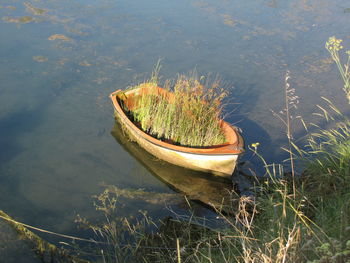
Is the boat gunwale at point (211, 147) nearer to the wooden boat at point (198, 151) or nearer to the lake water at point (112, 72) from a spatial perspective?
the wooden boat at point (198, 151)

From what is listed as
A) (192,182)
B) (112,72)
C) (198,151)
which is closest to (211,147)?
(198,151)

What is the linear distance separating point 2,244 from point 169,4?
9.98 m

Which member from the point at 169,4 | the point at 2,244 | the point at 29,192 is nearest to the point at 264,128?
the point at 29,192

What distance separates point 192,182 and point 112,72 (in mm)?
3804

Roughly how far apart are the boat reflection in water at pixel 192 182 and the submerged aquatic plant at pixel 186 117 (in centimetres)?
41

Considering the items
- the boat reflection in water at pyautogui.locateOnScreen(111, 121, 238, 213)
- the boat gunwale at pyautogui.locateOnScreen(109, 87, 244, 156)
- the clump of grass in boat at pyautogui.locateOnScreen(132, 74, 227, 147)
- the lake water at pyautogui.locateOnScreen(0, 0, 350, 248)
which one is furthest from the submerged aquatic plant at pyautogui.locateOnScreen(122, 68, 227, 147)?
the lake water at pyautogui.locateOnScreen(0, 0, 350, 248)

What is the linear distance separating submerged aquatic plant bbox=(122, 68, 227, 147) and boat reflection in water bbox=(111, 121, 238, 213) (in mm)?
411

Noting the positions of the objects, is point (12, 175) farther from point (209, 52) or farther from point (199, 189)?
point (209, 52)

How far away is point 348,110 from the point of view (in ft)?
27.4

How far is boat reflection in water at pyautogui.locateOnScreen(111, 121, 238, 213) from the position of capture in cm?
580

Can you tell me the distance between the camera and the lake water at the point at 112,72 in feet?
19.7

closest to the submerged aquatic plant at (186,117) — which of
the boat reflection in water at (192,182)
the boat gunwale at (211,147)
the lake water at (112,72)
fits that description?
the boat gunwale at (211,147)

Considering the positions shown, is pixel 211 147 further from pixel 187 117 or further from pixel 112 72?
pixel 112 72

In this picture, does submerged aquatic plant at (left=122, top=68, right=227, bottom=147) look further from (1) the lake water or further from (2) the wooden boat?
(1) the lake water
